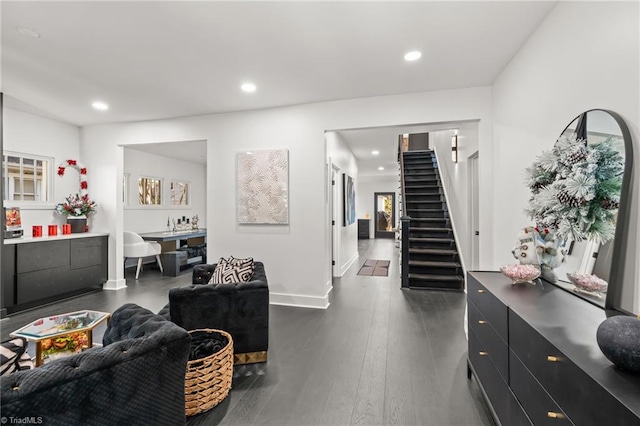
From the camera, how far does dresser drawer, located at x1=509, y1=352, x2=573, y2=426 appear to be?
1075 mm

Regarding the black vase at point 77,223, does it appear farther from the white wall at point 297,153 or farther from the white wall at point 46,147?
the white wall at point 297,153

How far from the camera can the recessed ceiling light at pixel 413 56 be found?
2685mm

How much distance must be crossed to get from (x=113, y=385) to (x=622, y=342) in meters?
1.77

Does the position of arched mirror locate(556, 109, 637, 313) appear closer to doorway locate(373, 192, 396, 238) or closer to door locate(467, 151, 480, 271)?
door locate(467, 151, 480, 271)

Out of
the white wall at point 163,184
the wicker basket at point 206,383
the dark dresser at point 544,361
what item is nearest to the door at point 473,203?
the dark dresser at point 544,361

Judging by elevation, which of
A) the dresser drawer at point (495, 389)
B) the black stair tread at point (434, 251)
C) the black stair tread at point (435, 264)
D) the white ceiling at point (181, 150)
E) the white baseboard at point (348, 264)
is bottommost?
the white baseboard at point (348, 264)

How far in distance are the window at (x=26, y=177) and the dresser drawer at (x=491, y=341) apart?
5.94m

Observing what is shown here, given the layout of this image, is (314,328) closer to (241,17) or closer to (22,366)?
(22,366)

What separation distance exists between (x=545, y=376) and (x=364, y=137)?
547 cm

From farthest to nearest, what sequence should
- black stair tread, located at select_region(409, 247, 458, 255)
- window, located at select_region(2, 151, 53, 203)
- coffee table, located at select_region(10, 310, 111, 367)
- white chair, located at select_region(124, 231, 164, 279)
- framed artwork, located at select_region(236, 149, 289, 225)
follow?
white chair, located at select_region(124, 231, 164, 279)
black stair tread, located at select_region(409, 247, 458, 255)
window, located at select_region(2, 151, 53, 203)
framed artwork, located at select_region(236, 149, 289, 225)
coffee table, located at select_region(10, 310, 111, 367)

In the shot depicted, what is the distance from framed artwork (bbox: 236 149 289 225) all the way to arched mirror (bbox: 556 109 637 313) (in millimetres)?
3114

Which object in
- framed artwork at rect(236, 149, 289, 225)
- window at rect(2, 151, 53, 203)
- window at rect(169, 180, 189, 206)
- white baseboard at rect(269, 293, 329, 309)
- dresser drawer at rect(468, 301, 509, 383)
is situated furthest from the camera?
window at rect(169, 180, 189, 206)

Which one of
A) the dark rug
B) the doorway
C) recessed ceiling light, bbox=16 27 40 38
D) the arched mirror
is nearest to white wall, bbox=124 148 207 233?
recessed ceiling light, bbox=16 27 40 38

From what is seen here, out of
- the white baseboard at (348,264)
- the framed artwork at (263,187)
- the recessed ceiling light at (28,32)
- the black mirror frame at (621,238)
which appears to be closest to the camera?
the black mirror frame at (621,238)
